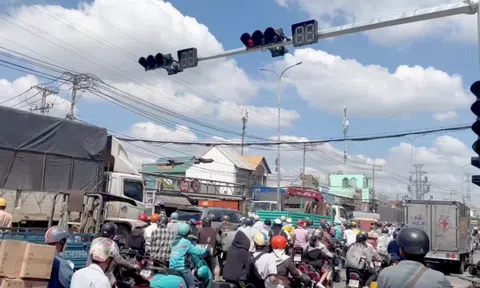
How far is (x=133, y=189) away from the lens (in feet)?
55.4

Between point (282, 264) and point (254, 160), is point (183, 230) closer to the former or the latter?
point (282, 264)

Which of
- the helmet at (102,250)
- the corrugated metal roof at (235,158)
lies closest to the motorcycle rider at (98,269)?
the helmet at (102,250)

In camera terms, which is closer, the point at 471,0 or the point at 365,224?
the point at 471,0

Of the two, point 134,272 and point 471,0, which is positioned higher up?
point 471,0

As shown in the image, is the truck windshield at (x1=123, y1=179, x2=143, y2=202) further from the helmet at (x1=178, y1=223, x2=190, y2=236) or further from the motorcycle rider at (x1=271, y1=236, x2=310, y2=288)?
the motorcycle rider at (x1=271, y1=236, x2=310, y2=288)

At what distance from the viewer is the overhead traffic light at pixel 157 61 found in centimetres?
1163

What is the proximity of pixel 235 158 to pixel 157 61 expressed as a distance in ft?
190

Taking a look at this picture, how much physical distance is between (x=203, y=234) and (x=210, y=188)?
26462 mm

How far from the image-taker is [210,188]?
39906 mm

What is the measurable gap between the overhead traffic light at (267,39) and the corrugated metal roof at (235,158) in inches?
2246

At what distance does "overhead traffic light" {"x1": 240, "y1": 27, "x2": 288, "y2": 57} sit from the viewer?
1016 centimetres

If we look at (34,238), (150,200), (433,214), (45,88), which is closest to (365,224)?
(433,214)

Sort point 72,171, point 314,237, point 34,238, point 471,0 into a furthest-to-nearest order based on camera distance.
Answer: point 72,171, point 314,237, point 34,238, point 471,0

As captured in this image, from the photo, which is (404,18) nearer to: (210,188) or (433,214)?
(433,214)
